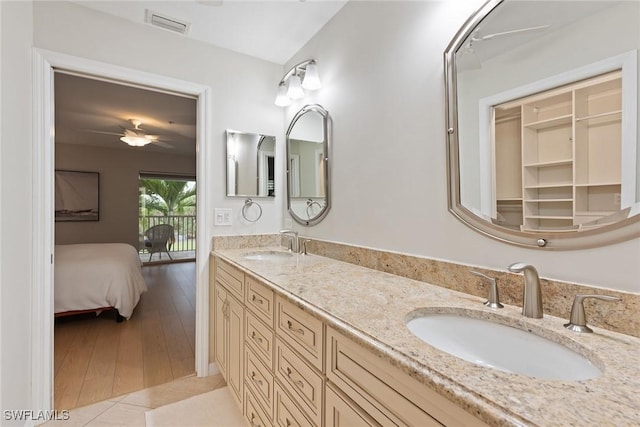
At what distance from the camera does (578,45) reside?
78cm

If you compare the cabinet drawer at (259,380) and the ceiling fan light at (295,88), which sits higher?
the ceiling fan light at (295,88)

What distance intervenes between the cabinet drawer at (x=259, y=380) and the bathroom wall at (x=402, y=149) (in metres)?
0.77

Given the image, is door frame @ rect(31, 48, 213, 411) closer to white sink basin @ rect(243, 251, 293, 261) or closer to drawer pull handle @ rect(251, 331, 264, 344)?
white sink basin @ rect(243, 251, 293, 261)

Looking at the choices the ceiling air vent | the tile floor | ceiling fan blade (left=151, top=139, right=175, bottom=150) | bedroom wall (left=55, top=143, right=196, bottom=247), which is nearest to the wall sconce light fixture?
the ceiling air vent

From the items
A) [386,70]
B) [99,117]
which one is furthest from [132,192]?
[386,70]

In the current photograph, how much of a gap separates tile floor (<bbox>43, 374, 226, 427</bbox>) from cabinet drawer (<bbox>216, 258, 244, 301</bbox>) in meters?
0.72

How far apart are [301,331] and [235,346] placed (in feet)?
2.69

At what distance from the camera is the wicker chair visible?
574cm

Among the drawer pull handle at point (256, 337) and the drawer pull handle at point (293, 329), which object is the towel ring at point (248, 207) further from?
the drawer pull handle at point (293, 329)

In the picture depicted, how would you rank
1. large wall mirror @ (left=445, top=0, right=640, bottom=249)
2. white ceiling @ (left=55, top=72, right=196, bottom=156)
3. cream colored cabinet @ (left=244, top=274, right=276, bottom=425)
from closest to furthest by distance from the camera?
large wall mirror @ (left=445, top=0, right=640, bottom=249) < cream colored cabinet @ (left=244, top=274, right=276, bottom=425) < white ceiling @ (left=55, top=72, right=196, bottom=156)

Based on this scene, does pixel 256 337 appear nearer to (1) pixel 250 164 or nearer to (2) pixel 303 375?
(2) pixel 303 375

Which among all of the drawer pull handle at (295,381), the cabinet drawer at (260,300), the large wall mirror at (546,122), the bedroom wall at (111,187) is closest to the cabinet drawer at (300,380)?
the drawer pull handle at (295,381)

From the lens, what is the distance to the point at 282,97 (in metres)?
2.18

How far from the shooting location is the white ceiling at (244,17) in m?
1.69
